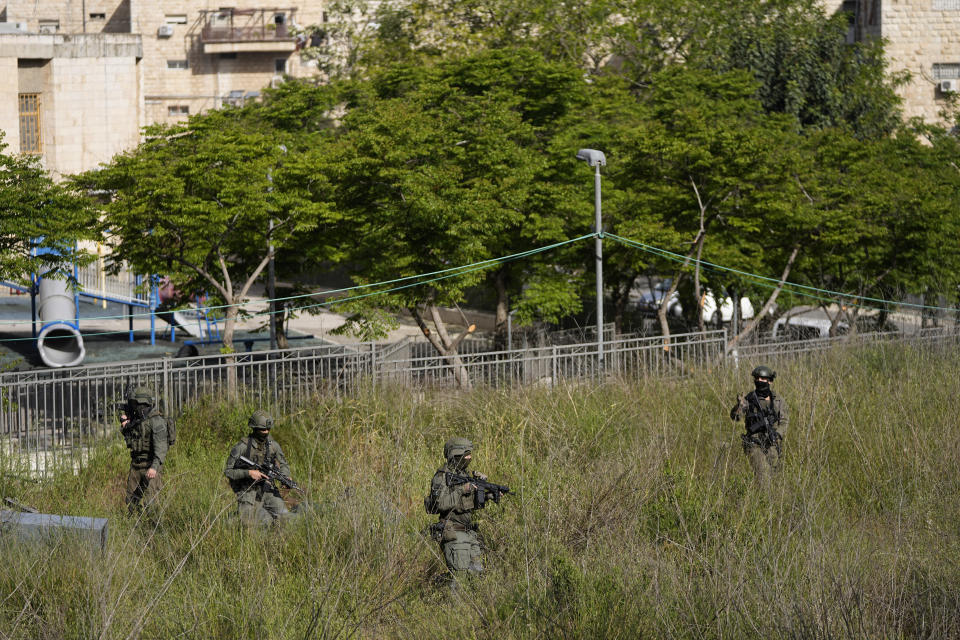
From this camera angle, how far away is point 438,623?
6.84 m

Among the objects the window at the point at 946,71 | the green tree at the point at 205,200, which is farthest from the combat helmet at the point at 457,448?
the window at the point at 946,71

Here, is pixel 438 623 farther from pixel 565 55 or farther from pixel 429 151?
pixel 565 55

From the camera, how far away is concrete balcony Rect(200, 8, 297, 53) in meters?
52.2

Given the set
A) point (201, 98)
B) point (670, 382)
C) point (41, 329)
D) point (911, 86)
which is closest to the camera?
point (670, 382)

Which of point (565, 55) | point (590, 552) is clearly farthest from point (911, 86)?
point (590, 552)

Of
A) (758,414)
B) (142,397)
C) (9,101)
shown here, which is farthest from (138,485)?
(9,101)

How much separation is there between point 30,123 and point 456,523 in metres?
30.6

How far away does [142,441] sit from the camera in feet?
35.3

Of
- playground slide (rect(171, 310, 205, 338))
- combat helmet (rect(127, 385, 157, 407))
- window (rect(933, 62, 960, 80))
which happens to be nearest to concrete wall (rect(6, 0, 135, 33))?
playground slide (rect(171, 310, 205, 338))

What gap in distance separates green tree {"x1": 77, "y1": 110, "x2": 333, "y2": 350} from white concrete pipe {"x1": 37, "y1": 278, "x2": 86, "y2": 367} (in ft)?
17.2

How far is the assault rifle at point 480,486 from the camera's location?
845 cm

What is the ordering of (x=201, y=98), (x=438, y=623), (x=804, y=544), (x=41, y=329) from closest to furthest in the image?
(x=438, y=623), (x=804, y=544), (x=41, y=329), (x=201, y=98)

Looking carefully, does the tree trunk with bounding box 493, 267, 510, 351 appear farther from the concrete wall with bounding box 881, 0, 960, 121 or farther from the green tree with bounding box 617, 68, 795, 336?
the concrete wall with bounding box 881, 0, 960, 121

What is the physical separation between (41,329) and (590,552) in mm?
20737
